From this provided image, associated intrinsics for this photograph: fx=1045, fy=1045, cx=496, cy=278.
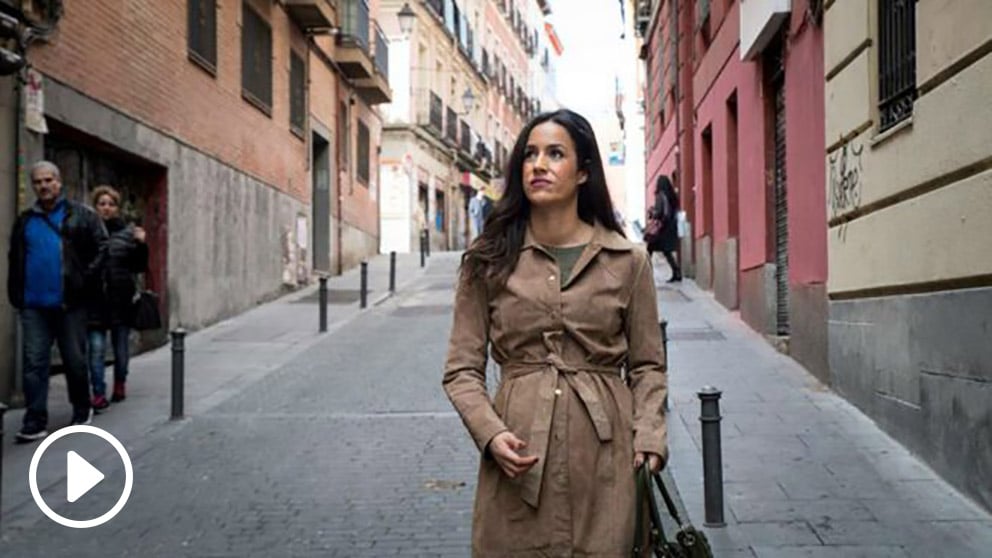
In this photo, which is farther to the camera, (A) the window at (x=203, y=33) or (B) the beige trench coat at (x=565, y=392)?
(A) the window at (x=203, y=33)

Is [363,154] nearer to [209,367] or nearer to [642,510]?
[209,367]

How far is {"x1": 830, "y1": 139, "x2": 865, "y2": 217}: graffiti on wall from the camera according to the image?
26.1 ft

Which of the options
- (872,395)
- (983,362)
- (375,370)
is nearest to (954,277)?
(983,362)

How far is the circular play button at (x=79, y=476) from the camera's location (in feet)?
19.1

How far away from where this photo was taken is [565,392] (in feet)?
8.66

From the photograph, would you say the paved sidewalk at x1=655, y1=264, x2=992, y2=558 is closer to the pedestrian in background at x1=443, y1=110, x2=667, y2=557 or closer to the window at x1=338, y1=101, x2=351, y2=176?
the pedestrian in background at x1=443, y1=110, x2=667, y2=557

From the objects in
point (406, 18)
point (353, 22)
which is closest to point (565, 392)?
point (353, 22)

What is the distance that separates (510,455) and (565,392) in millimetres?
221

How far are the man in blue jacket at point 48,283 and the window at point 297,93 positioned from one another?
1214cm

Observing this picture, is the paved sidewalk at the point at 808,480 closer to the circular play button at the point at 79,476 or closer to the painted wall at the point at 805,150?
the painted wall at the point at 805,150

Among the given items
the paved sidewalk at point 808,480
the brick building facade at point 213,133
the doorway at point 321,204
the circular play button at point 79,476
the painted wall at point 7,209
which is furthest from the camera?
the doorway at point 321,204

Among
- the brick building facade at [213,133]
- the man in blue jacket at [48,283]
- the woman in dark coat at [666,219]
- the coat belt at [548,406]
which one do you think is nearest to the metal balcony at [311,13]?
the brick building facade at [213,133]

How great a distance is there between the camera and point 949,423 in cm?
597

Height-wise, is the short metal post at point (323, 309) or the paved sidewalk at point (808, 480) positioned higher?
the short metal post at point (323, 309)
